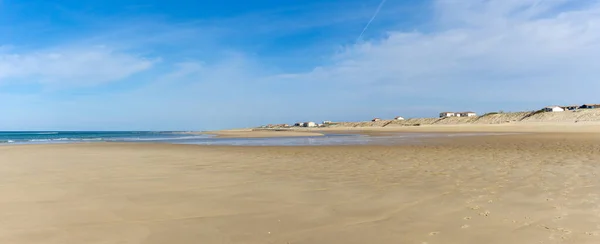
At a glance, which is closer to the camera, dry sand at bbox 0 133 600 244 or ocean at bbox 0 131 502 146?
dry sand at bbox 0 133 600 244

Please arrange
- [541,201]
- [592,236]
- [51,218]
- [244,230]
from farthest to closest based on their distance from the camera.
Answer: [541,201]
[51,218]
[244,230]
[592,236]

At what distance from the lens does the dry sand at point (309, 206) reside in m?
3.92

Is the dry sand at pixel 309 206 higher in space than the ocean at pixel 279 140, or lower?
lower

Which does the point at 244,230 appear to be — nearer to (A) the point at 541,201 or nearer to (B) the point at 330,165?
(A) the point at 541,201

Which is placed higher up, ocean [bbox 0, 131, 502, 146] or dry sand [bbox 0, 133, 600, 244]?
ocean [bbox 0, 131, 502, 146]

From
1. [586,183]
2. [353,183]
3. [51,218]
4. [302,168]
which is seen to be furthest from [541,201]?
[51,218]

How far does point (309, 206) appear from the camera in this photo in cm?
529

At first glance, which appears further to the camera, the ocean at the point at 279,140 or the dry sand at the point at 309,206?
the ocean at the point at 279,140

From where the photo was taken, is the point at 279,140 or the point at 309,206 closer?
the point at 309,206

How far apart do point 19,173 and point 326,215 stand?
8668 mm

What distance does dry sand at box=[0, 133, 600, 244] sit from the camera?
3922 mm

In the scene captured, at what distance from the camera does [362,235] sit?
3912 mm

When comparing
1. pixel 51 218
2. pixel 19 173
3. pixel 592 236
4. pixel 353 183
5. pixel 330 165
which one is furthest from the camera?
pixel 330 165

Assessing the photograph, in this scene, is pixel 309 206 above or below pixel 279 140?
below
